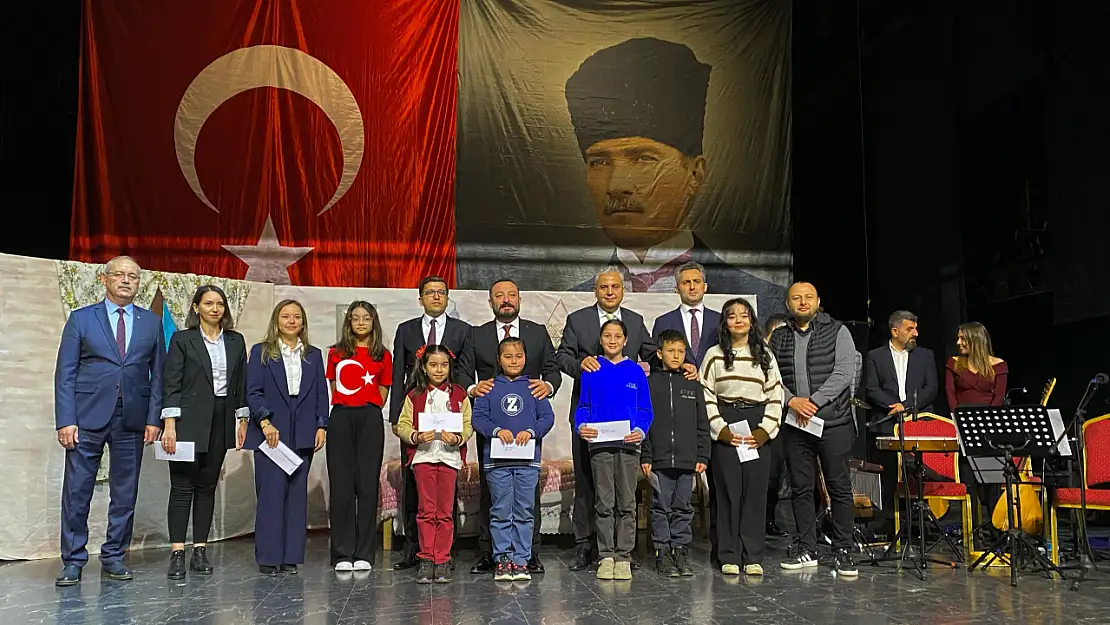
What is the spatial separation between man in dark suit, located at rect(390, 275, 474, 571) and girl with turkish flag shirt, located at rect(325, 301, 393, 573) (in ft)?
0.40

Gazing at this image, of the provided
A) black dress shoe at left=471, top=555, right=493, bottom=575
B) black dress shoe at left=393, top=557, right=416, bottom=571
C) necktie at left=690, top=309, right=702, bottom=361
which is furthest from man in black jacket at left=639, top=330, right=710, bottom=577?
black dress shoe at left=393, top=557, right=416, bottom=571

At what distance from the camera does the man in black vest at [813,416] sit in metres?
4.70

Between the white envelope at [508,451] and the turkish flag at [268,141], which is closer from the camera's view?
the white envelope at [508,451]

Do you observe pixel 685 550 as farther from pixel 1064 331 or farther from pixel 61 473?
pixel 1064 331

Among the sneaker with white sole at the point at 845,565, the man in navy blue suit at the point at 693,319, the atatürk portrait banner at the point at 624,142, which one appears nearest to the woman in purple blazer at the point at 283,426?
the man in navy blue suit at the point at 693,319

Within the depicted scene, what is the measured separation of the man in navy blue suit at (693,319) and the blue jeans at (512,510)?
1.12 m

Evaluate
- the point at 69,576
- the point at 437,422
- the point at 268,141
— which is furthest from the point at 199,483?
the point at 268,141

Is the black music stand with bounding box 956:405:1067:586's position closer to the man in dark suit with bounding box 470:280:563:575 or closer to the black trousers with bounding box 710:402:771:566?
the black trousers with bounding box 710:402:771:566

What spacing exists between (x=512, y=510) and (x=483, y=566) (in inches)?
14.7

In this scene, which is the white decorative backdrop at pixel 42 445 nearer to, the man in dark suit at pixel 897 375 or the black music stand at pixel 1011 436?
the man in dark suit at pixel 897 375

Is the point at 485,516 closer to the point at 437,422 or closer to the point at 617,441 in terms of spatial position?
the point at 437,422

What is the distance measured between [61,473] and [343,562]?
74.6 inches

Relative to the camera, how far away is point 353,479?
479 centimetres

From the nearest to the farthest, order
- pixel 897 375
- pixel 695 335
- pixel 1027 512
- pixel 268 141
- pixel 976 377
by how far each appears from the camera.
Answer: pixel 695 335
pixel 1027 512
pixel 976 377
pixel 897 375
pixel 268 141
